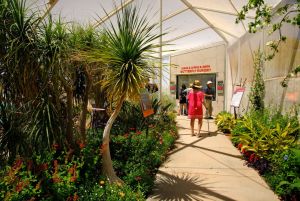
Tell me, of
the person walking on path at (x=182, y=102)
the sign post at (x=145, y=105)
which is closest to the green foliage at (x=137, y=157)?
the sign post at (x=145, y=105)

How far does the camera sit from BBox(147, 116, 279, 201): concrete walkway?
381 cm

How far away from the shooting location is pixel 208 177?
462 cm

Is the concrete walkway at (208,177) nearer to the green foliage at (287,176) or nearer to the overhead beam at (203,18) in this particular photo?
the green foliage at (287,176)

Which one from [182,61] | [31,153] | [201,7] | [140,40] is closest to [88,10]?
[201,7]

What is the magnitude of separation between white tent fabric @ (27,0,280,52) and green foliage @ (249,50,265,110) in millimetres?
1260

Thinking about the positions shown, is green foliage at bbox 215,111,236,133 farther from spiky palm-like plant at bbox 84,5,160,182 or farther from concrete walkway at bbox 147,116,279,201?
spiky palm-like plant at bbox 84,5,160,182

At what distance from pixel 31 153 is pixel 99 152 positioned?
3.02 ft

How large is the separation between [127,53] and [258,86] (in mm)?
5377

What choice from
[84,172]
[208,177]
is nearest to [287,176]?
[208,177]

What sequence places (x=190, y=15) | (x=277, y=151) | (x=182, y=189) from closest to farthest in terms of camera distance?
(x=182, y=189) → (x=277, y=151) → (x=190, y=15)

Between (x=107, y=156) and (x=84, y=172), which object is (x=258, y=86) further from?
(x=84, y=172)

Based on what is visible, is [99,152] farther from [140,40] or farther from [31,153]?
[140,40]

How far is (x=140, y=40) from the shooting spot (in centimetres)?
345

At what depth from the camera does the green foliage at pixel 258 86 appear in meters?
7.55
